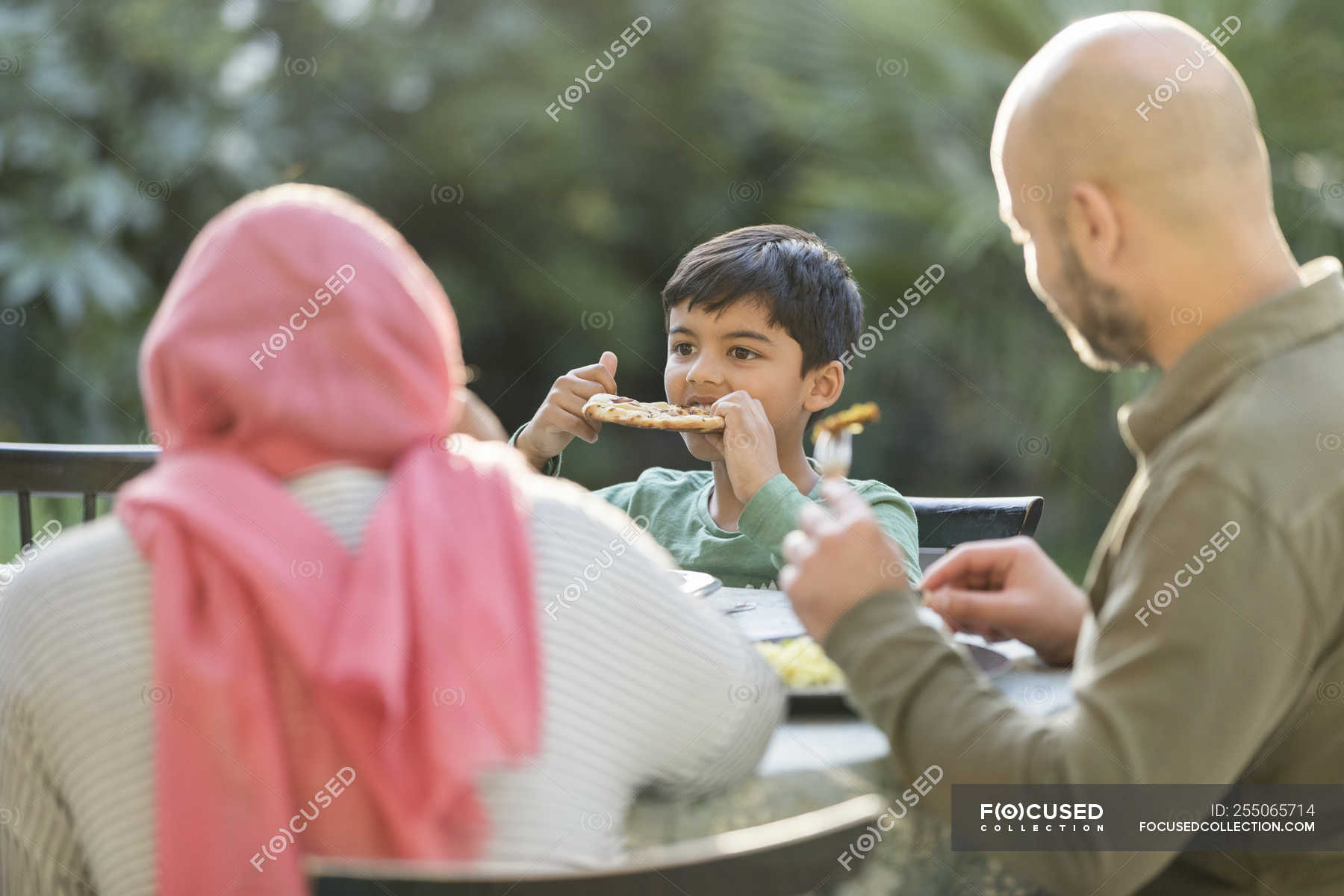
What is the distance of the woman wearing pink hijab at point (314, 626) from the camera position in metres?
1.22

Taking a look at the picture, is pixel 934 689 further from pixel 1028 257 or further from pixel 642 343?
pixel 642 343

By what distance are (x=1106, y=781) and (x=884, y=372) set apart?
7.51 m

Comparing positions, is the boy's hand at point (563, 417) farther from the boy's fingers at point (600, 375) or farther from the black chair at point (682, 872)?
the black chair at point (682, 872)

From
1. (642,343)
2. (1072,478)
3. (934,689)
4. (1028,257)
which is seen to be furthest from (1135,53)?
(642,343)

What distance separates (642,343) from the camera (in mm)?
9805

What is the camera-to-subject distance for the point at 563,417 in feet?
10.8

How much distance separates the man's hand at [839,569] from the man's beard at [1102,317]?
419 millimetres

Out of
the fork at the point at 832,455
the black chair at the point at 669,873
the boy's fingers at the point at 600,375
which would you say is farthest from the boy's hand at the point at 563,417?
the black chair at the point at 669,873

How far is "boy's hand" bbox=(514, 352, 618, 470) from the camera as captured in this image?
3301mm

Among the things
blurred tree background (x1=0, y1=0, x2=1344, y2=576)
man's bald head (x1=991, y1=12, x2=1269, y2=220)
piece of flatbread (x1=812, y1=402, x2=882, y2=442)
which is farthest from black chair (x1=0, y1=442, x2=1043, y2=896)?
blurred tree background (x1=0, y1=0, x2=1344, y2=576)

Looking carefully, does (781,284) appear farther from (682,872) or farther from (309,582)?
(682,872)

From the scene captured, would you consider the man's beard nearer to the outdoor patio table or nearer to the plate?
the outdoor patio table

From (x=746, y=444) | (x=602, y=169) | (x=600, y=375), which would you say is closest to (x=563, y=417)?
(x=600, y=375)

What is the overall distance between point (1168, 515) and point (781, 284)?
189 cm
